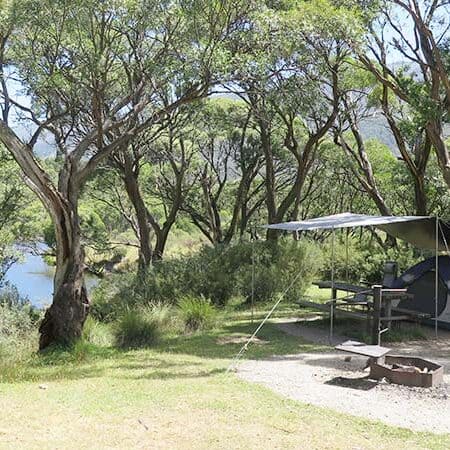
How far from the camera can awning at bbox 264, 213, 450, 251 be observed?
1048 cm

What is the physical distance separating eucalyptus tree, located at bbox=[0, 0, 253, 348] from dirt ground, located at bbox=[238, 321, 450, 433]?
3.28 m

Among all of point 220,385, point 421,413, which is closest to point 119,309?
point 220,385

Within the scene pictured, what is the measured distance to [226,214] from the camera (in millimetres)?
36219

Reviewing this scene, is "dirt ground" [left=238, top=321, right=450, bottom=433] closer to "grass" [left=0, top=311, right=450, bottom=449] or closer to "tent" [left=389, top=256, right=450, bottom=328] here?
"grass" [left=0, top=311, right=450, bottom=449]

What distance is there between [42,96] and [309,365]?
7.38 m

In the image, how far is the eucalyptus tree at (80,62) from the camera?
359 inches

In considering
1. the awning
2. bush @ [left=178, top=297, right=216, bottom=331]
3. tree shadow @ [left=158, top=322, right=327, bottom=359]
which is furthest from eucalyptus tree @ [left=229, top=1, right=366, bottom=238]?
tree shadow @ [left=158, top=322, right=327, bottom=359]

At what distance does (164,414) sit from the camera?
5.28 meters

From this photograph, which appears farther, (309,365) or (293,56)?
(293,56)

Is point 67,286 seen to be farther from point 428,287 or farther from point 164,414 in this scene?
point 428,287

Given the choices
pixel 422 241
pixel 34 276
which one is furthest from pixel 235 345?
pixel 34 276

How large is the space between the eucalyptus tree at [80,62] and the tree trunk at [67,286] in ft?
0.05

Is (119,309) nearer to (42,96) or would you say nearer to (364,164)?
(42,96)

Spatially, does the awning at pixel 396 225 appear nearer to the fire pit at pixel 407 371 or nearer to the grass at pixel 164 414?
the fire pit at pixel 407 371
